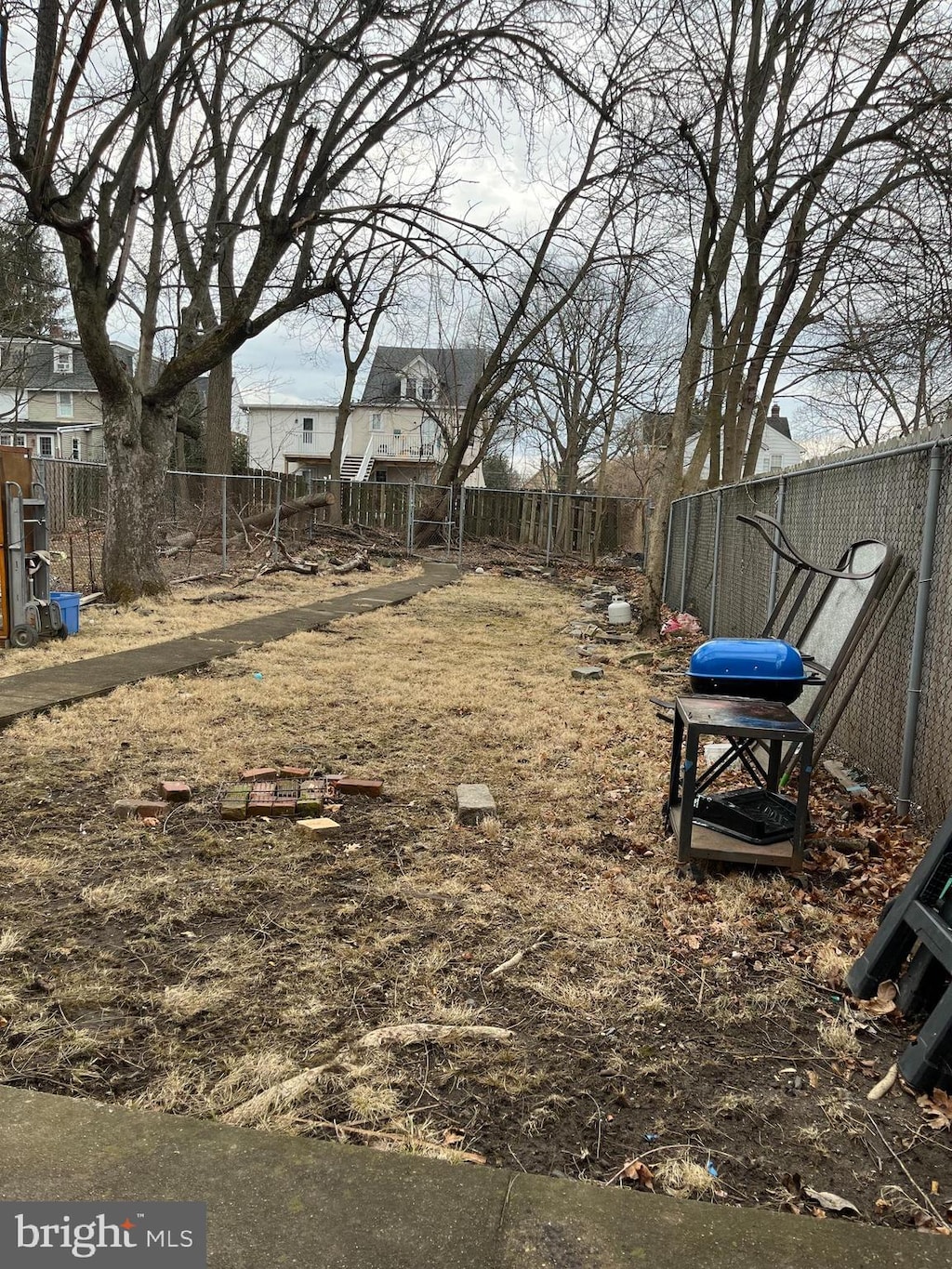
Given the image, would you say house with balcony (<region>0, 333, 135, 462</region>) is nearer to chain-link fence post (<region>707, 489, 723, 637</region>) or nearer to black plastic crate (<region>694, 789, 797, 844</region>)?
chain-link fence post (<region>707, 489, 723, 637</region>)

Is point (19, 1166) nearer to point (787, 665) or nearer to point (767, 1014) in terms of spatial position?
point (767, 1014)

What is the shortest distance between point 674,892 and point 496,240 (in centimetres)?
894

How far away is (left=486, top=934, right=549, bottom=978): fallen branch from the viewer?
2746 mm

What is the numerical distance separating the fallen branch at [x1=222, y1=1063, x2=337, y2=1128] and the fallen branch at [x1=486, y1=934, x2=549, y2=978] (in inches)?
27.8

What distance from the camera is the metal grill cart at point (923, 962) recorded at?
7.05 feet

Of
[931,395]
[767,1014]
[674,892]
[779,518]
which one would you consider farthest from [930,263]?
[931,395]

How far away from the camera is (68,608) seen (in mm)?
8820

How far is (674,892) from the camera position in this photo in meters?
3.40

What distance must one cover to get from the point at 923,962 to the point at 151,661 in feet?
22.6

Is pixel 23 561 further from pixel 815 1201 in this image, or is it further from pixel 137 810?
pixel 815 1201

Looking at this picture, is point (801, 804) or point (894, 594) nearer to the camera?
point (801, 804)

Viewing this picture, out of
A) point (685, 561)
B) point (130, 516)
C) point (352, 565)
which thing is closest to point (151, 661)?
point (130, 516)

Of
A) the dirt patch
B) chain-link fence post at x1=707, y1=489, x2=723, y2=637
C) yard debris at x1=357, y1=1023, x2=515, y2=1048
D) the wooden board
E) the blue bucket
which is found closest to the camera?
the dirt patch

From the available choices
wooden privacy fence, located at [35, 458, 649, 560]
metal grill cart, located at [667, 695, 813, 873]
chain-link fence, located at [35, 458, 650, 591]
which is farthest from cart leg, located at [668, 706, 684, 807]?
wooden privacy fence, located at [35, 458, 649, 560]
